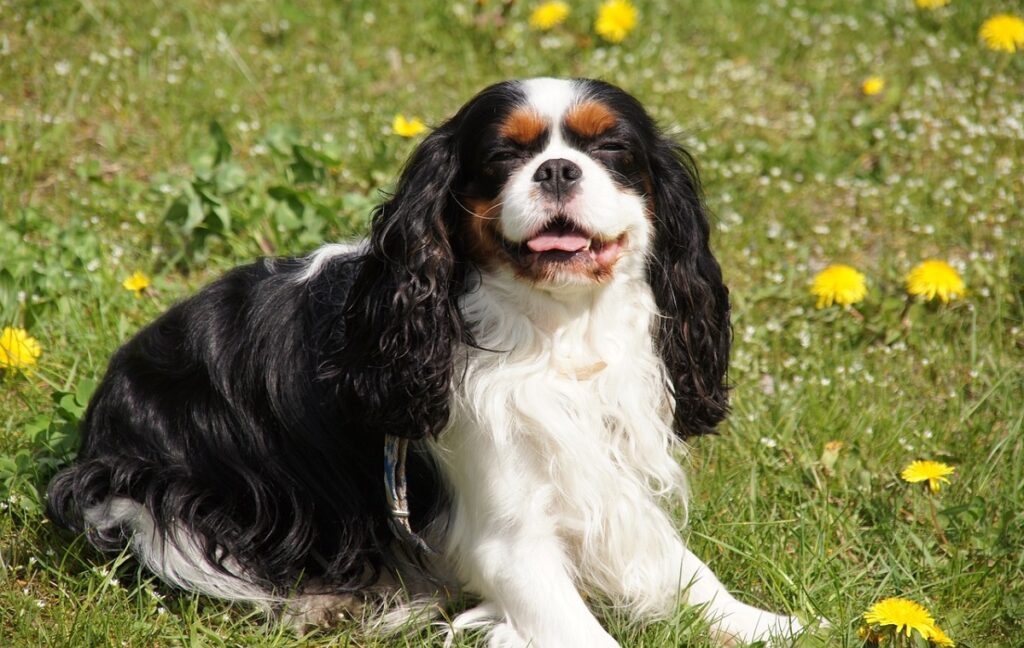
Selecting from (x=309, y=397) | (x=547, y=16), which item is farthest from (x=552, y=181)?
(x=547, y=16)

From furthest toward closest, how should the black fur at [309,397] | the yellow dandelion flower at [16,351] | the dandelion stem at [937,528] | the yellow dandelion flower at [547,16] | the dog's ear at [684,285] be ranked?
the yellow dandelion flower at [547,16] → the yellow dandelion flower at [16,351] → the dandelion stem at [937,528] → the dog's ear at [684,285] → the black fur at [309,397]

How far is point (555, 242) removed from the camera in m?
3.03

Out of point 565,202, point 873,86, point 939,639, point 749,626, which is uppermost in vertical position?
point 565,202

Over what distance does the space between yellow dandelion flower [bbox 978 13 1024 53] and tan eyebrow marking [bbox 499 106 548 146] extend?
149 inches

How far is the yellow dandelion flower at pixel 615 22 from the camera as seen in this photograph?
632 centimetres

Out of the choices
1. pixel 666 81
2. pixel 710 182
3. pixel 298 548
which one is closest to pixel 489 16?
pixel 666 81

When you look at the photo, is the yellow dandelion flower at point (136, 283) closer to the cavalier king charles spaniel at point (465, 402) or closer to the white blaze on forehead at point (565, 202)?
the cavalier king charles spaniel at point (465, 402)

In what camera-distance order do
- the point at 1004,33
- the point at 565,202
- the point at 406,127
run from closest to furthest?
the point at 565,202, the point at 406,127, the point at 1004,33

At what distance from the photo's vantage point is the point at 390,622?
11.2ft

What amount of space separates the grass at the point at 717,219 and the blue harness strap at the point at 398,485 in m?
0.30

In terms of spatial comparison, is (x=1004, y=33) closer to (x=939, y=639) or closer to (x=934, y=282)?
(x=934, y=282)

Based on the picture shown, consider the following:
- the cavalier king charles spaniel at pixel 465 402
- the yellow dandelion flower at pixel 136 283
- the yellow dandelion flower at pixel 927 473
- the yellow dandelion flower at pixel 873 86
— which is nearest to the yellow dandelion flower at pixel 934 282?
the yellow dandelion flower at pixel 927 473

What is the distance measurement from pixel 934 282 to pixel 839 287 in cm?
34

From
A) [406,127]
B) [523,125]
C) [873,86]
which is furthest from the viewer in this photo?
[873,86]
